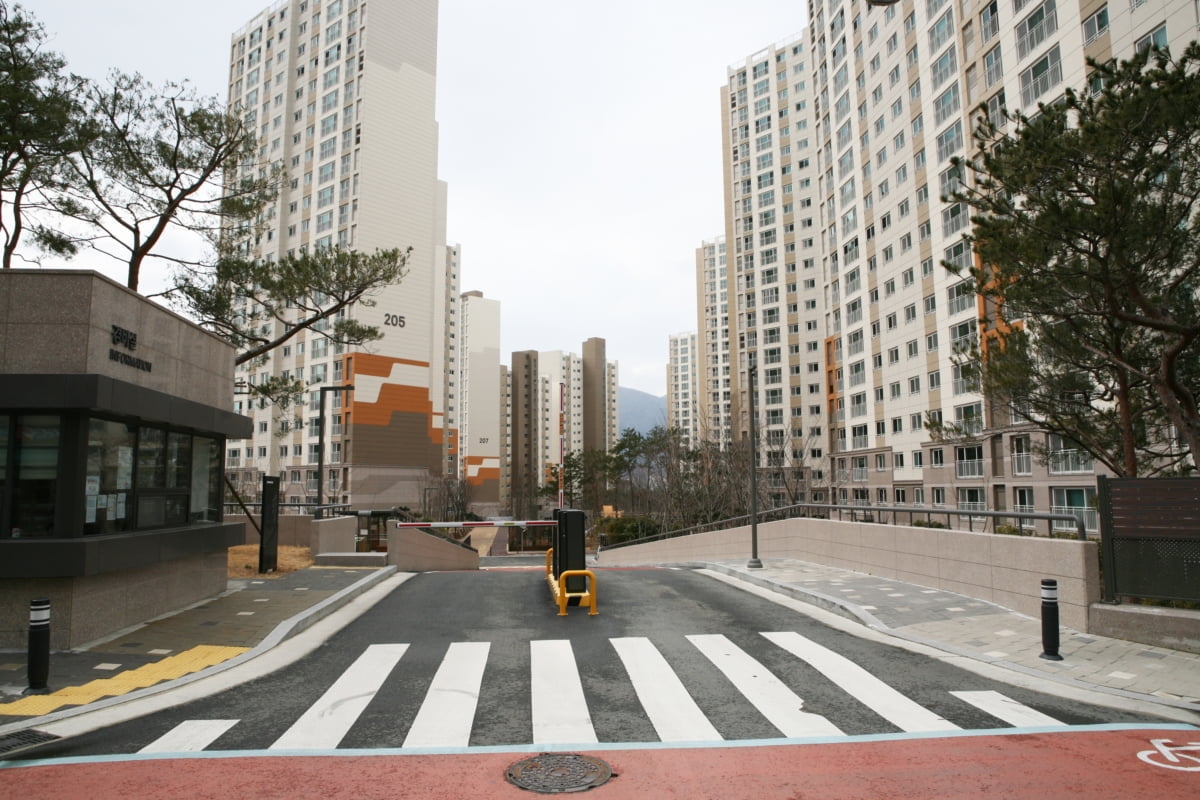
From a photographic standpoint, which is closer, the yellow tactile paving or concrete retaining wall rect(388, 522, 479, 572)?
the yellow tactile paving

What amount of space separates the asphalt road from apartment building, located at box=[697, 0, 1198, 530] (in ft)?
35.8

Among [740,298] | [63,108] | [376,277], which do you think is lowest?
[376,277]

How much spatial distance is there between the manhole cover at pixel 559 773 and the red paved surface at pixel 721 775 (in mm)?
108

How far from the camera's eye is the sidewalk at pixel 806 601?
7.79m

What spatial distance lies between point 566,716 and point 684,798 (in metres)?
2.11

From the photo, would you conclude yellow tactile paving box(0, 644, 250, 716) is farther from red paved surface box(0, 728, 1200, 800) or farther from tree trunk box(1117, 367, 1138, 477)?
tree trunk box(1117, 367, 1138, 477)

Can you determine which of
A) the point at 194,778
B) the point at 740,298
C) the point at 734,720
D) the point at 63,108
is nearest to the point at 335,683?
the point at 194,778

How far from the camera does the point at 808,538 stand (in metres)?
19.6

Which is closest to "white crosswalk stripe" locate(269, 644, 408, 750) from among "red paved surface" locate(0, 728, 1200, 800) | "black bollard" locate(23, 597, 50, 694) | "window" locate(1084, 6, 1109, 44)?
"red paved surface" locate(0, 728, 1200, 800)

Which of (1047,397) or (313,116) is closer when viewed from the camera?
(1047,397)

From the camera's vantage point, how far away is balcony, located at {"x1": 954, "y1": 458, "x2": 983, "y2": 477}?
37.2 m

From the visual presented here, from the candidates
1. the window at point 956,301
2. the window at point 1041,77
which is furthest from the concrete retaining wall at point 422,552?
the window at point 1041,77

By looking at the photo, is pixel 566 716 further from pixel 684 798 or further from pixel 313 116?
pixel 313 116

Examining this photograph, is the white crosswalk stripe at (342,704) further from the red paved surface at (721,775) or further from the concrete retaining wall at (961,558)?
the concrete retaining wall at (961,558)
